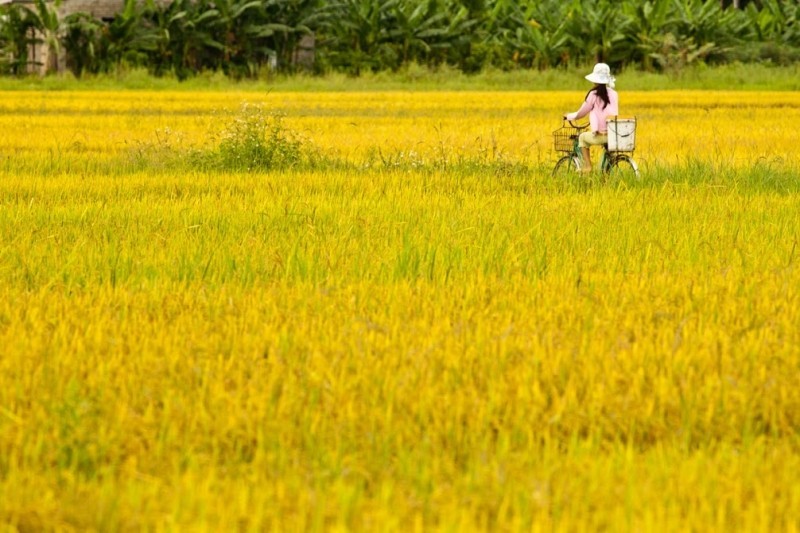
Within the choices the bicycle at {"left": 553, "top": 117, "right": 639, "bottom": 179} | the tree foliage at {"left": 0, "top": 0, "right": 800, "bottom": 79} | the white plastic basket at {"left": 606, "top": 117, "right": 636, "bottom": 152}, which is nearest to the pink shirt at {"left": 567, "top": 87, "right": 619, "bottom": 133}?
the bicycle at {"left": 553, "top": 117, "right": 639, "bottom": 179}

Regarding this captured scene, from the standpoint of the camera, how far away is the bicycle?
8.88m

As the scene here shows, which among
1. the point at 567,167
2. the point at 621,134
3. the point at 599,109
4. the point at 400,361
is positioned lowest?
the point at 567,167

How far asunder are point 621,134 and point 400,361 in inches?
204

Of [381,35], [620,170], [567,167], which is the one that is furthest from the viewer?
[381,35]

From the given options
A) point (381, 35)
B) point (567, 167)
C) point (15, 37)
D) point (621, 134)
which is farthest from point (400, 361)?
point (381, 35)

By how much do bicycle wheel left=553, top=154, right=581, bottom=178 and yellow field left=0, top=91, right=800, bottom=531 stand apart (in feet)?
3.17

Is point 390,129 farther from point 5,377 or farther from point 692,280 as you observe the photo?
→ point 5,377

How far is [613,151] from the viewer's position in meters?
9.09

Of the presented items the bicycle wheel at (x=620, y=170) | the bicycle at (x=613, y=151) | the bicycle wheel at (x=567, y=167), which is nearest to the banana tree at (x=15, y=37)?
the bicycle wheel at (x=567, y=167)

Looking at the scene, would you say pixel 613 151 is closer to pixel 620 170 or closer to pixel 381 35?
pixel 620 170

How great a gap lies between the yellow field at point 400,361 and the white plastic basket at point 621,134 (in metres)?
0.42

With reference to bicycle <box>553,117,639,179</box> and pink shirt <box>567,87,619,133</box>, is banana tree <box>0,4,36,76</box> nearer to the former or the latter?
bicycle <box>553,117,639,179</box>

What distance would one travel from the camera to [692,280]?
5500mm

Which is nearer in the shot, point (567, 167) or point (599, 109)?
point (599, 109)
